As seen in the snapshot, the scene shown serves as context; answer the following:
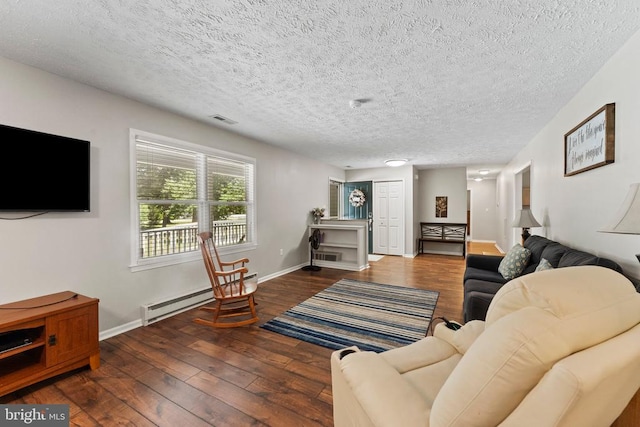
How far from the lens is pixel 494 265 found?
11.6 feet

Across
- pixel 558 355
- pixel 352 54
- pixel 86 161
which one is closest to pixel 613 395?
pixel 558 355

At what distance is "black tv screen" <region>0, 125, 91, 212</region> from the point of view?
208 cm

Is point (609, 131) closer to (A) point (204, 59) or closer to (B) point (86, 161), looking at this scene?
(A) point (204, 59)

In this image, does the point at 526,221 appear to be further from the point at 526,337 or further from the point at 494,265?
the point at 526,337

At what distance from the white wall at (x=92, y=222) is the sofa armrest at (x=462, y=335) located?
3.01 metres

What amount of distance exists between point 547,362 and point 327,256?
5.32 m

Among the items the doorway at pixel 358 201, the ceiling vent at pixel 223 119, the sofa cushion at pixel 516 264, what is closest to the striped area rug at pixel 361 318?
the sofa cushion at pixel 516 264

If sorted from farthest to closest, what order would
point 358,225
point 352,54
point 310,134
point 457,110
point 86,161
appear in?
point 358,225, point 310,134, point 457,110, point 86,161, point 352,54

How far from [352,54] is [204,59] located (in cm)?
114

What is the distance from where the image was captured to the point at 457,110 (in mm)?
3107

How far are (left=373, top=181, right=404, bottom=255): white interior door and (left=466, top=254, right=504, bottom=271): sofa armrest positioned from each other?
3.43m

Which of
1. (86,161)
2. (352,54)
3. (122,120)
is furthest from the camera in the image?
(122,120)

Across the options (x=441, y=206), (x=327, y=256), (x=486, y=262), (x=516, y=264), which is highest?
(x=441, y=206)

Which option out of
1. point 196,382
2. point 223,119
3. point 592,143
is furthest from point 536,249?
point 223,119
